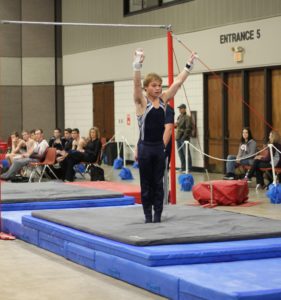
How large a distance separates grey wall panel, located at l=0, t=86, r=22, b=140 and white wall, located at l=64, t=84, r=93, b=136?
5.76 ft

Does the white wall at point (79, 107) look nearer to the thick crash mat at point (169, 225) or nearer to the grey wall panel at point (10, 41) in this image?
the grey wall panel at point (10, 41)

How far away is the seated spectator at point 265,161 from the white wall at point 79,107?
1119cm

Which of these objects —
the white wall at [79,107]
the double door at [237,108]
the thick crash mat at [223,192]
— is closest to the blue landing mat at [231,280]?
the thick crash mat at [223,192]

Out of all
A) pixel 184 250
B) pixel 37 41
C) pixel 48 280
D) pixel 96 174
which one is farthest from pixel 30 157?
pixel 37 41

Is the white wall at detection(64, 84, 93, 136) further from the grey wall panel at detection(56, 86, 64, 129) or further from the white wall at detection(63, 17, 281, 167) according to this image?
the grey wall panel at detection(56, 86, 64, 129)

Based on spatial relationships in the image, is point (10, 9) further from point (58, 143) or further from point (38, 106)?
point (58, 143)

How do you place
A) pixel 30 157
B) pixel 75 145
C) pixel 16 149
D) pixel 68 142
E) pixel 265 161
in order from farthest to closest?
1. pixel 68 142
2. pixel 16 149
3. pixel 75 145
4. pixel 30 157
5. pixel 265 161

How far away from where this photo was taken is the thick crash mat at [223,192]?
12141 millimetres

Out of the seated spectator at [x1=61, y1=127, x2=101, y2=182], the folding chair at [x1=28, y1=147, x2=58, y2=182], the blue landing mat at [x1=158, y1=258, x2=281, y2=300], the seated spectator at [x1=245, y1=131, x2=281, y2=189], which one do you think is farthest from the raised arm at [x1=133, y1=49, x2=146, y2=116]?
the folding chair at [x1=28, y1=147, x2=58, y2=182]

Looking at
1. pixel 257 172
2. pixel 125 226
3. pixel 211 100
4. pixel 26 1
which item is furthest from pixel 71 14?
pixel 125 226

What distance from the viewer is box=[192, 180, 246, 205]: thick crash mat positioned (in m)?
12.1

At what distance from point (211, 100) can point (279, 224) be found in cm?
1133

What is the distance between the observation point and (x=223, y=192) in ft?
39.8

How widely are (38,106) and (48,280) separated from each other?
20.6 m
